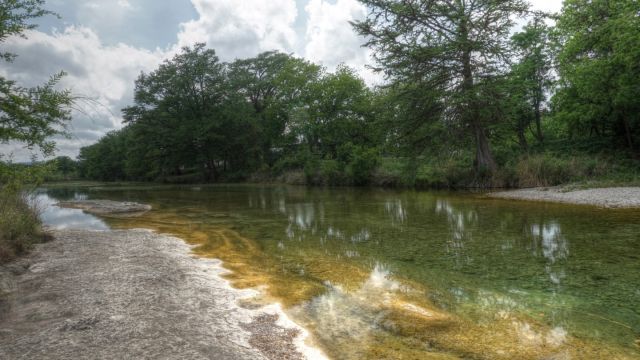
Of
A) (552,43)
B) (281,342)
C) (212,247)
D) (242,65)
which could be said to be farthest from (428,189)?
(242,65)

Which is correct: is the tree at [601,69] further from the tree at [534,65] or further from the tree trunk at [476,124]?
the tree trunk at [476,124]

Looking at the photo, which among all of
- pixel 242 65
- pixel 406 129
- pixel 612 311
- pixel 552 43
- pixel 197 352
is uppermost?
pixel 242 65

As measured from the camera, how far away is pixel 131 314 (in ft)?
14.4

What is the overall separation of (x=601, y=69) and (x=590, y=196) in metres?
9.72

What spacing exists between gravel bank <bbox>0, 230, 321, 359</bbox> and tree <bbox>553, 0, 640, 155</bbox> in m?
21.7

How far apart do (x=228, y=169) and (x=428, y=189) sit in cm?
3294

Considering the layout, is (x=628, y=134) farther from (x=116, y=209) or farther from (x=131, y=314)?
(x=116, y=209)

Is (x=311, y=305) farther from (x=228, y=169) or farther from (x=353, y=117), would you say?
(x=228, y=169)

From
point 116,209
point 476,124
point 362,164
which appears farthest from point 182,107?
point 476,124

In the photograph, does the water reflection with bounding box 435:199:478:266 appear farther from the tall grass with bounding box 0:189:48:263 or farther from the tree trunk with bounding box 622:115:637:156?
the tree trunk with bounding box 622:115:637:156

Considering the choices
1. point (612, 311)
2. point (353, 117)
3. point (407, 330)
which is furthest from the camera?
point (353, 117)

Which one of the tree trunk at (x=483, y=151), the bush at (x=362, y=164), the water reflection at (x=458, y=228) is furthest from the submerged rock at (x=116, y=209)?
the tree trunk at (x=483, y=151)

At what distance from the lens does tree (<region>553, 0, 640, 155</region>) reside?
733 inches

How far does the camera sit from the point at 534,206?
1382cm
